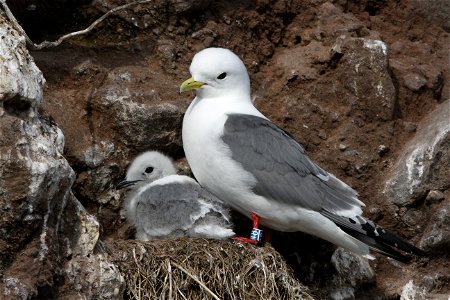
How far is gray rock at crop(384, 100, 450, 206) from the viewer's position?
20.3 feet

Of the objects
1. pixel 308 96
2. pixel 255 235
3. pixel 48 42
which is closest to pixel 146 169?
pixel 255 235

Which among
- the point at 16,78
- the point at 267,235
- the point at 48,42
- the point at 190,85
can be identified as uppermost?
the point at 16,78

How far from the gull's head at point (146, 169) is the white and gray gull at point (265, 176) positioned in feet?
0.75

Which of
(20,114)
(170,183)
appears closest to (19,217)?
(20,114)

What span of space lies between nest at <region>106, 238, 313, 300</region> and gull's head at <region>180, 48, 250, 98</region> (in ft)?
3.38

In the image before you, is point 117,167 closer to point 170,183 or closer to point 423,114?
point 170,183

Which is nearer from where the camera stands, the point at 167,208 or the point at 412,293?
the point at 167,208

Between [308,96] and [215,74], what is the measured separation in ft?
2.54

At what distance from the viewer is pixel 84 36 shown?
6.60 meters

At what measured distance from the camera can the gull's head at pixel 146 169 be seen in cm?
621

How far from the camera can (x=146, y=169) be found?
6223 mm

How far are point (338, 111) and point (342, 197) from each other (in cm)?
100

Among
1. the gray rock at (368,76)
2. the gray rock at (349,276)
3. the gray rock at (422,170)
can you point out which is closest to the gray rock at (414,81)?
the gray rock at (368,76)

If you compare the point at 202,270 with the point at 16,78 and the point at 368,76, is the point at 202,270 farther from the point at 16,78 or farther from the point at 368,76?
the point at 368,76
